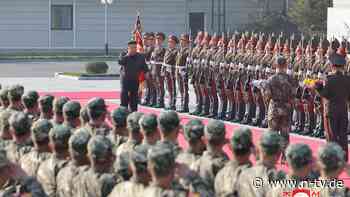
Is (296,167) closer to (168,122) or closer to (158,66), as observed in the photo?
(168,122)

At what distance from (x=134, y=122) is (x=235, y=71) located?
12.0 meters

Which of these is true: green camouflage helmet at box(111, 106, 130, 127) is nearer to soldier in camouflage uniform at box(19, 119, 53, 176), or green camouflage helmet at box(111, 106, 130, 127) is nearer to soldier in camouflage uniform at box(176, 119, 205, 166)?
soldier in camouflage uniform at box(176, 119, 205, 166)

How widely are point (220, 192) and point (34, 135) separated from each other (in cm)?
179

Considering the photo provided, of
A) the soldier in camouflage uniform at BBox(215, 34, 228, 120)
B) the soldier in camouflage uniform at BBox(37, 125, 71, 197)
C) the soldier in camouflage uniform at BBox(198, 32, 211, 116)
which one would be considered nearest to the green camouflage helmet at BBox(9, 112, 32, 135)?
the soldier in camouflage uniform at BBox(37, 125, 71, 197)

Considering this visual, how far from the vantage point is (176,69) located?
2433 centimetres

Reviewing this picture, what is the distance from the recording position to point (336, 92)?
16.4 metres

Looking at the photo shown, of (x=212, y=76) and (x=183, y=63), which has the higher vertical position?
(x=183, y=63)

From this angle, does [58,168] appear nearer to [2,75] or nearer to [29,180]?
[29,180]

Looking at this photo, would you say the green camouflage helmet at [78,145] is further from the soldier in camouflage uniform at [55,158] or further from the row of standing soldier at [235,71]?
the row of standing soldier at [235,71]

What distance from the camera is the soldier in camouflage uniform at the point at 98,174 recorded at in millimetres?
8352

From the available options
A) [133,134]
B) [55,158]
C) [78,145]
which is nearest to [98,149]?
[78,145]

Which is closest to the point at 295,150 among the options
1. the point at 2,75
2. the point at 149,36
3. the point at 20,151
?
the point at 20,151

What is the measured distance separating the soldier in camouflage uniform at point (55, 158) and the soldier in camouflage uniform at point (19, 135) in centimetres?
59

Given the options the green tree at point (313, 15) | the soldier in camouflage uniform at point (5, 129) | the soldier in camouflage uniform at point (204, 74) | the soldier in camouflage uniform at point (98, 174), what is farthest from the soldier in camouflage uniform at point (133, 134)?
the green tree at point (313, 15)
